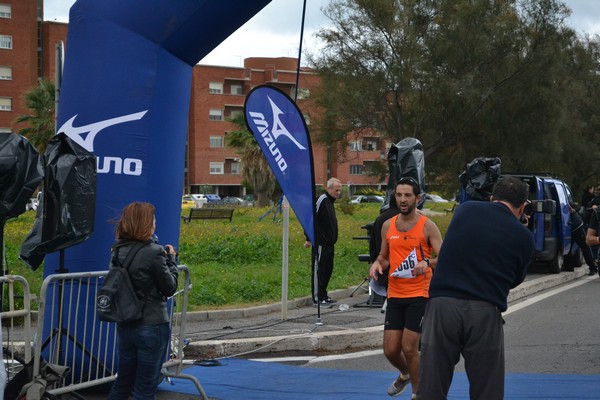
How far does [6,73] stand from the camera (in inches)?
3029

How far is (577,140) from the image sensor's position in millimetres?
46125

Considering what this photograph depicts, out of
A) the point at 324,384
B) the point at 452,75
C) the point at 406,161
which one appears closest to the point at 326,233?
the point at 406,161

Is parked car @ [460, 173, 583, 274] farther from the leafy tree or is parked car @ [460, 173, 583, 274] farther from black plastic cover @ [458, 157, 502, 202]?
the leafy tree

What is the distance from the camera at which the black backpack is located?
6.33 metres

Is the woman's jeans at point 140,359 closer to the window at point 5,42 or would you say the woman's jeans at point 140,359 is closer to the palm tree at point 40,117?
the palm tree at point 40,117

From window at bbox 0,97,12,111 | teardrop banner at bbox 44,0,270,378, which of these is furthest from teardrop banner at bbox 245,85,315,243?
window at bbox 0,97,12,111

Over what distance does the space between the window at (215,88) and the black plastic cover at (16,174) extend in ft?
287

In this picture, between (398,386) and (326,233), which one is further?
(326,233)

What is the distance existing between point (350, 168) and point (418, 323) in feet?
326

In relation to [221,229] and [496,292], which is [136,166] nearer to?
[496,292]

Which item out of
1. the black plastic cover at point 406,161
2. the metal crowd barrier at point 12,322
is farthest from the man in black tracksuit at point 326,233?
the metal crowd barrier at point 12,322

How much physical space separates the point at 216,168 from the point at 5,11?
1076 inches

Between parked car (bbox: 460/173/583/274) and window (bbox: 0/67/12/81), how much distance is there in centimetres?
6396

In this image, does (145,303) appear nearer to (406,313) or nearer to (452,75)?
(406,313)
